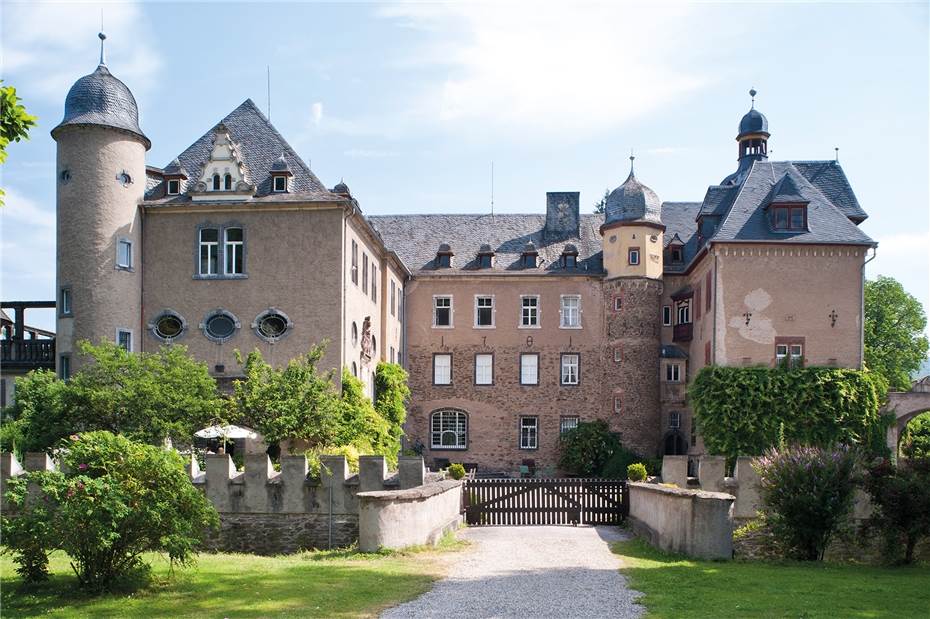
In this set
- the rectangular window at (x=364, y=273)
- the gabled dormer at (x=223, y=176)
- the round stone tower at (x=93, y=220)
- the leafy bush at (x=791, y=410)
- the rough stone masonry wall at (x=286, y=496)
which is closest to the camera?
the rough stone masonry wall at (x=286, y=496)

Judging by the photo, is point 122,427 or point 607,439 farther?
point 607,439

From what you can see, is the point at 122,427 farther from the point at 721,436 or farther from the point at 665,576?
the point at 721,436

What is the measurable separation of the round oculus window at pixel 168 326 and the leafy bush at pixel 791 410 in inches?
720

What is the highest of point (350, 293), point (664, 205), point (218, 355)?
point (664, 205)

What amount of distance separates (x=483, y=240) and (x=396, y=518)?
28.9m

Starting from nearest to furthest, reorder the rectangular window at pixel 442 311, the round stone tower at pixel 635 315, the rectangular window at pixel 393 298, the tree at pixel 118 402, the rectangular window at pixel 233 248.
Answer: the tree at pixel 118 402 < the rectangular window at pixel 233 248 < the rectangular window at pixel 393 298 < the round stone tower at pixel 635 315 < the rectangular window at pixel 442 311

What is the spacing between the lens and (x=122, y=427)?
2298 cm

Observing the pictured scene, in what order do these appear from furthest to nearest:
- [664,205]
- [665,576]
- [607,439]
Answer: [664,205] < [607,439] < [665,576]

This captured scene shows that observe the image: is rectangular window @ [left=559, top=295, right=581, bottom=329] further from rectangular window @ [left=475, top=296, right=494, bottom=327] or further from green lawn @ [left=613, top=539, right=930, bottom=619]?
green lawn @ [left=613, top=539, right=930, bottom=619]

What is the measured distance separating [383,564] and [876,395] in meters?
24.4

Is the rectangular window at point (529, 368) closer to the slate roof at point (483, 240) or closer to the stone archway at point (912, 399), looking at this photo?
the slate roof at point (483, 240)

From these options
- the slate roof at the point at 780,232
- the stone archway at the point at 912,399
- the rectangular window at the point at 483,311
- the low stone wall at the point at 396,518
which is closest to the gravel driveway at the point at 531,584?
the low stone wall at the point at 396,518

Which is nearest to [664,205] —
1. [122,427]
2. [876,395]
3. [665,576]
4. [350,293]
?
[876,395]

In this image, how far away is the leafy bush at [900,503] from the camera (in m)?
16.1
